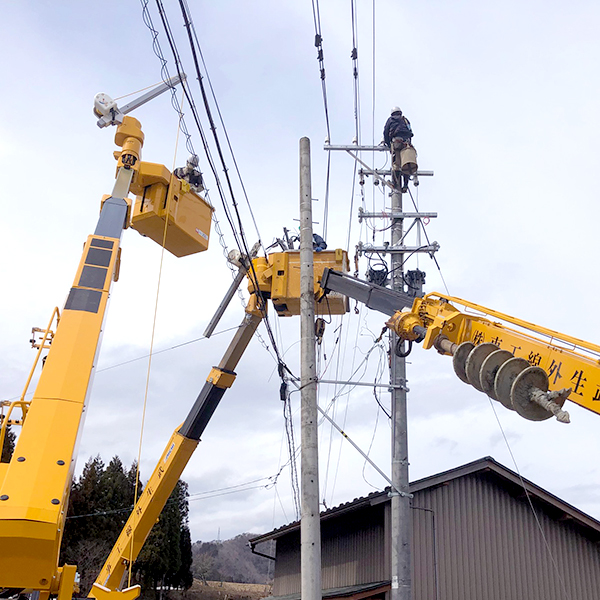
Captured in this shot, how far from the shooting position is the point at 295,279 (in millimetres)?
14531

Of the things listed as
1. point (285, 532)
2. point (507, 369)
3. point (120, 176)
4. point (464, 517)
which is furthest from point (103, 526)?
point (507, 369)

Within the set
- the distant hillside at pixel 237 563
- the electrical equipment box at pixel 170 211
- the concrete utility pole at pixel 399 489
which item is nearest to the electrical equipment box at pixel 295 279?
the concrete utility pole at pixel 399 489

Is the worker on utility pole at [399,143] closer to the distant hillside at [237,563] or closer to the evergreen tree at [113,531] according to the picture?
the evergreen tree at [113,531]

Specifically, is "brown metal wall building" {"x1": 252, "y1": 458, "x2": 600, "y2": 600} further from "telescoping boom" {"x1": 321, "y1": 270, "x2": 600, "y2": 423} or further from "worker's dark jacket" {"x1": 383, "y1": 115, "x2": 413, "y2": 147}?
"worker's dark jacket" {"x1": 383, "y1": 115, "x2": 413, "y2": 147}

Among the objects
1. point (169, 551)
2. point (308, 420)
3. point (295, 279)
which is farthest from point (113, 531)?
point (308, 420)

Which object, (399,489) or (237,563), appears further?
(237,563)

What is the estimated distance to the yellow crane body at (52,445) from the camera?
5.48 metres

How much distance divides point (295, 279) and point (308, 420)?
16.3 ft

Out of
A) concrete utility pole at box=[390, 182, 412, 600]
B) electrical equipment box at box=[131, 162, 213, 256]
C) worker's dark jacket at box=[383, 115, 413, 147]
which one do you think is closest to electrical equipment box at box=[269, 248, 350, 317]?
concrete utility pole at box=[390, 182, 412, 600]

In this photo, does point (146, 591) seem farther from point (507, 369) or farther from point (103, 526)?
point (507, 369)

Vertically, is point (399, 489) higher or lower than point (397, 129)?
lower

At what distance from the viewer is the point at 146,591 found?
41844 millimetres

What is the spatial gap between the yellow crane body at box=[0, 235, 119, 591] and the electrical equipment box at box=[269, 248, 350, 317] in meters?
6.87

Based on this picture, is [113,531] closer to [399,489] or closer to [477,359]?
[399,489]
